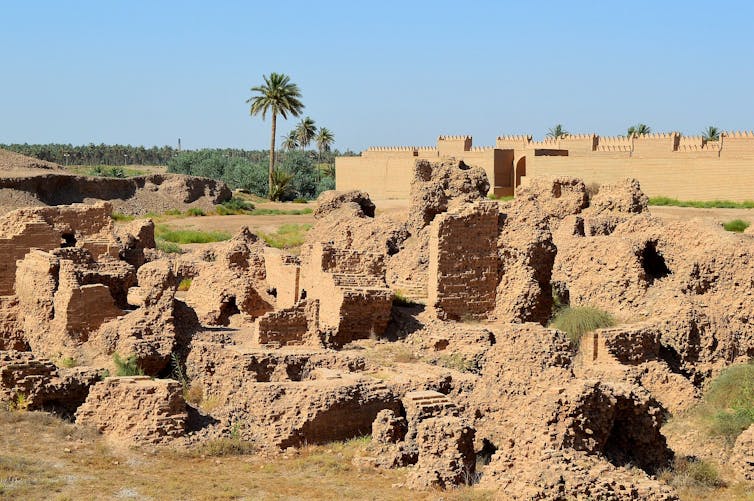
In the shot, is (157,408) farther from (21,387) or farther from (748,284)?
(748,284)

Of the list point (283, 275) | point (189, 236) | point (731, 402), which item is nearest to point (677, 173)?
point (189, 236)

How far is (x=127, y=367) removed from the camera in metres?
13.9

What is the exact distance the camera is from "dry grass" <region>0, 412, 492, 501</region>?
395 inches

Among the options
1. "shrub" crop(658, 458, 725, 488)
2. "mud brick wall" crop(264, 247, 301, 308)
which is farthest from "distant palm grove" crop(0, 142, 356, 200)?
"shrub" crop(658, 458, 725, 488)

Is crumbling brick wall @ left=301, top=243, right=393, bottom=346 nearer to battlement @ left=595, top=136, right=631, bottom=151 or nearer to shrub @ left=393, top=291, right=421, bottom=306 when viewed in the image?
shrub @ left=393, top=291, right=421, bottom=306

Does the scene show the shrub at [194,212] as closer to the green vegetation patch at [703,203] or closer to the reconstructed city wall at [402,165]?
the reconstructed city wall at [402,165]

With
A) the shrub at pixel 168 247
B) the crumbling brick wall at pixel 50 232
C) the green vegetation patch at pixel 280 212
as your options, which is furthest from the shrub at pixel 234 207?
the crumbling brick wall at pixel 50 232

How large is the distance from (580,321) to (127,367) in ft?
20.1

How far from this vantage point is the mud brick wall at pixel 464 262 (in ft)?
53.2

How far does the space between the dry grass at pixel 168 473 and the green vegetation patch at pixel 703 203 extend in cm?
2399

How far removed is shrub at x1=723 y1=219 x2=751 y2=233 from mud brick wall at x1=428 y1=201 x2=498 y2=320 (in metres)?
12.8

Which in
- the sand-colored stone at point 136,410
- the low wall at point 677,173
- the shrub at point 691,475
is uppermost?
the low wall at point 677,173

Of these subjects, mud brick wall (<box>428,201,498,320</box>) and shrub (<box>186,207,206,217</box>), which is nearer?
mud brick wall (<box>428,201,498,320</box>)

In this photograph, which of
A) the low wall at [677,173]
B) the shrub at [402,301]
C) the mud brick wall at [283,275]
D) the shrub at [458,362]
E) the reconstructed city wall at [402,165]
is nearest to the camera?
the shrub at [458,362]
